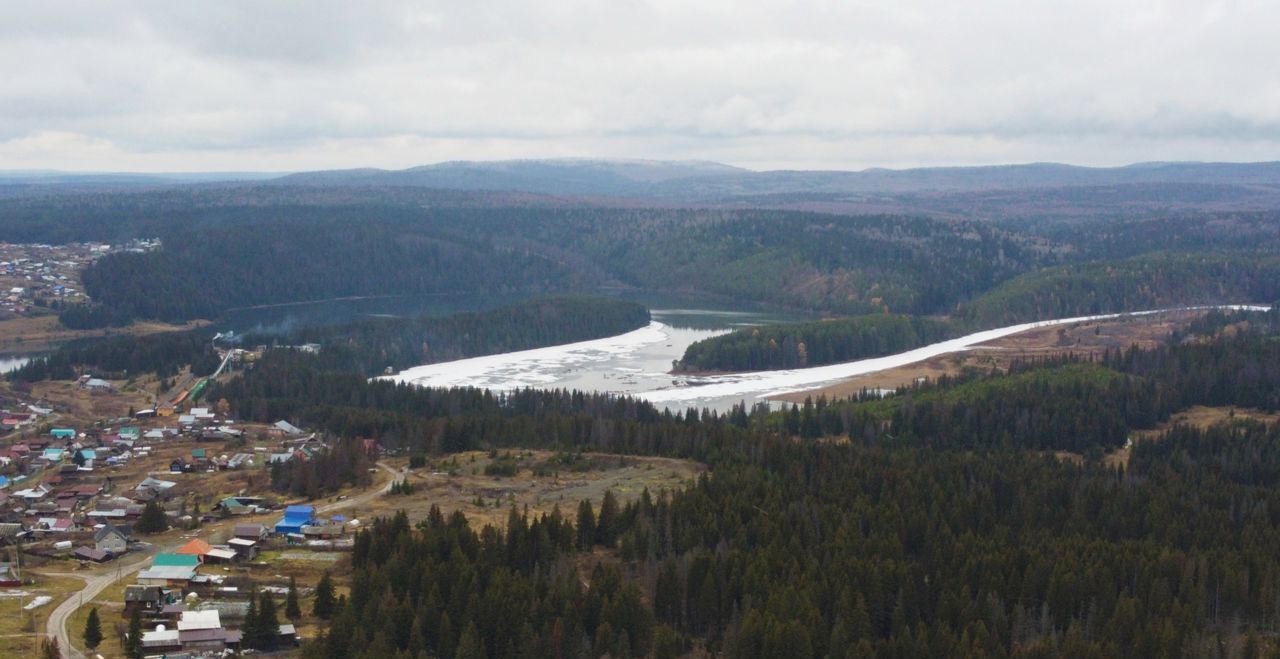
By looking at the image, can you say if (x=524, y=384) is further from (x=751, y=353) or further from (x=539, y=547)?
(x=539, y=547)

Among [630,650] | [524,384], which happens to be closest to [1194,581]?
[630,650]

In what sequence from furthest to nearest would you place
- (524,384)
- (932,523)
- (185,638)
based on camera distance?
(524,384), (932,523), (185,638)

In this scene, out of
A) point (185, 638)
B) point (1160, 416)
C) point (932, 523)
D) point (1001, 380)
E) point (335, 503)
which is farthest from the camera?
point (1001, 380)

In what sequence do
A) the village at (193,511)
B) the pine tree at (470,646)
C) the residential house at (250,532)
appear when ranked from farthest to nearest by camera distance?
the residential house at (250,532)
the village at (193,511)
the pine tree at (470,646)

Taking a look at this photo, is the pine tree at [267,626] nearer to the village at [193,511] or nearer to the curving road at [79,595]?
the village at [193,511]

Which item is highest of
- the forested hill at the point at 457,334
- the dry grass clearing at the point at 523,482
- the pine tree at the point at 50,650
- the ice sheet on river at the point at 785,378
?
the pine tree at the point at 50,650

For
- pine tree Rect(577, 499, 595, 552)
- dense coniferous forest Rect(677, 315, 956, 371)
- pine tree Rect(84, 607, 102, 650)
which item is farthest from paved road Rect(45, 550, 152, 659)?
dense coniferous forest Rect(677, 315, 956, 371)

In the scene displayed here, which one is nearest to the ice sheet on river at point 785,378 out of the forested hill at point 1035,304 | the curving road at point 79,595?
the forested hill at point 1035,304

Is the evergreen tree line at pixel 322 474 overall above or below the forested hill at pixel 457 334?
above
